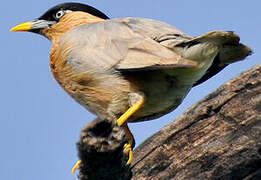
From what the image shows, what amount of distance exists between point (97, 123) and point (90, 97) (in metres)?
2.21

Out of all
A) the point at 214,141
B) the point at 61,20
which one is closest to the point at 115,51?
the point at 214,141

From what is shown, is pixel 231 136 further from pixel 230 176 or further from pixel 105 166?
pixel 105 166

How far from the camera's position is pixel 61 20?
21.9 ft

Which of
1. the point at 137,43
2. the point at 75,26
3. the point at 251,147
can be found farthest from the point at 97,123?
the point at 75,26

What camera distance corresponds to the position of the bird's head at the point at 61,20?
661 cm

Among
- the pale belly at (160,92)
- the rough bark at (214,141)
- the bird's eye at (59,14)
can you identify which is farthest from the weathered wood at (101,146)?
the bird's eye at (59,14)

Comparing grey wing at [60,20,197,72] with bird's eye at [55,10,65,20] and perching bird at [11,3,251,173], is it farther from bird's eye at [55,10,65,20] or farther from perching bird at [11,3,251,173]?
bird's eye at [55,10,65,20]

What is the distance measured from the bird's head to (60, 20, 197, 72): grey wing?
2.40 feet

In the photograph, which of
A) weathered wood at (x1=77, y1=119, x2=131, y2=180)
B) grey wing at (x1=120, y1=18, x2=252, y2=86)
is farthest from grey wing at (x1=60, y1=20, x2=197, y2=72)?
weathered wood at (x1=77, y1=119, x2=131, y2=180)

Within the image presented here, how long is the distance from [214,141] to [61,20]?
2.97 meters

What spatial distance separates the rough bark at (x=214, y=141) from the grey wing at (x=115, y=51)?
0.50 m

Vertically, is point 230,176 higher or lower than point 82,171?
lower

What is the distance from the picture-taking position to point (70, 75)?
5590 mm

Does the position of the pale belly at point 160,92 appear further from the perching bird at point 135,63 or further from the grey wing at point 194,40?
the grey wing at point 194,40
